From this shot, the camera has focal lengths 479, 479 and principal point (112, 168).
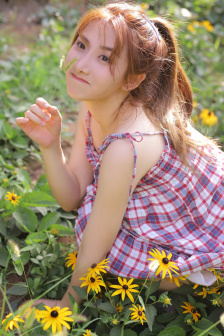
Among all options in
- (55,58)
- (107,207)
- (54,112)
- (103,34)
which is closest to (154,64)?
(103,34)

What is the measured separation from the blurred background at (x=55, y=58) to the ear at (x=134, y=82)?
12.5 inches

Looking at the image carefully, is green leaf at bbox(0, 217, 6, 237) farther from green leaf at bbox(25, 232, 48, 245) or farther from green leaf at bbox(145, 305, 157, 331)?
green leaf at bbox(145, 305, 157, 331)

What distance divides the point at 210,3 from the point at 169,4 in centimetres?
45

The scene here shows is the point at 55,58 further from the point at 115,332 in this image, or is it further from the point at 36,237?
the point at 115,332

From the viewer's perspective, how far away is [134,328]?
140cm

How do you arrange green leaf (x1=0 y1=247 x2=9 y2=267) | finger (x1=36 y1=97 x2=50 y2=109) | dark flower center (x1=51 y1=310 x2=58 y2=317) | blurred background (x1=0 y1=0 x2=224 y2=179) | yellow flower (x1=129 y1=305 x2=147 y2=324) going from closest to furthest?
dark flower center (x1=51 y1=310 x2=58 y2=317), yellow flower (x1=129 y1=305 x2=147 y2=324), finger (x1=36 y1=97 x2=50 y2=109), green leaf (x1=0 y1=247 x2=9 y2=267), blurred background (x1=0 y1=0 x2=224 y2=179)

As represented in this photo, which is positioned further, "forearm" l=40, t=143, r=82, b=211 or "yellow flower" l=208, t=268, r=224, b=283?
"forearm" l=40, t=143, r=82, b=211

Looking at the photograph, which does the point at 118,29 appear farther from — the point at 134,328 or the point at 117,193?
the point at 134,328

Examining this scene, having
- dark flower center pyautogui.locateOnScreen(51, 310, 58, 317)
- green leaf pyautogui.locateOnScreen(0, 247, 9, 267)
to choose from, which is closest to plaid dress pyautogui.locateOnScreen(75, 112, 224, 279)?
green leaf pyautogui.locateOnScreen(0, 247, 9, 267)

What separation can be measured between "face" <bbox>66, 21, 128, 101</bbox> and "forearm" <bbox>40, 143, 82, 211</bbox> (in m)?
0.24

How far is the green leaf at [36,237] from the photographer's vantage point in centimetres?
148

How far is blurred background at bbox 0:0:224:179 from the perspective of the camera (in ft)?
7.16

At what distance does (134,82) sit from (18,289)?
2.27ft

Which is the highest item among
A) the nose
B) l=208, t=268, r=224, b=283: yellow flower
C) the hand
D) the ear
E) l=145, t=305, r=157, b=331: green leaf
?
→ the nose
